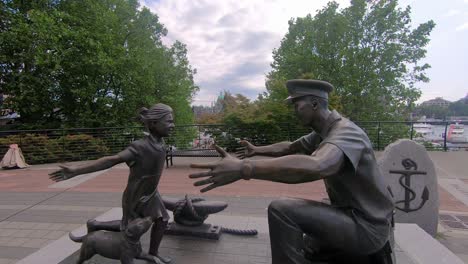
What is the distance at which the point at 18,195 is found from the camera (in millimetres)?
6871

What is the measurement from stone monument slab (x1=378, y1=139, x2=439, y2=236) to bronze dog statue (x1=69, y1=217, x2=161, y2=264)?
3.80 meters

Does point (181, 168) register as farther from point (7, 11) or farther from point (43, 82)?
point (7, 11)

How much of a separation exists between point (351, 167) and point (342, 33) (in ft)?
63.8

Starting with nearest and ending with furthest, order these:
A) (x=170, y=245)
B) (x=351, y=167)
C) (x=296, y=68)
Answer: (x=351, y=167), (x=170, y=245), (x=296, y=68)

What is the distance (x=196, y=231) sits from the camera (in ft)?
10.0

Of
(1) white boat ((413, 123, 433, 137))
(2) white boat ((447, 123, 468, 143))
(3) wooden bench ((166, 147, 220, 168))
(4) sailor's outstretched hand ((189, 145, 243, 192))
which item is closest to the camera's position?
(4) sailor's outstretched hand ((189, 145, 243, 192))

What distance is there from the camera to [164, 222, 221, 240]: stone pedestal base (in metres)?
3.03

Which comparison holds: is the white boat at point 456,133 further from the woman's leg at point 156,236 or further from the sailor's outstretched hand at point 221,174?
the sailor's outstretched hand at point 221,174

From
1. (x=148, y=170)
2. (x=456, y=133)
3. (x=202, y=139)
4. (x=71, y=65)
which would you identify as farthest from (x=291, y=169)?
(x=71, y=65)

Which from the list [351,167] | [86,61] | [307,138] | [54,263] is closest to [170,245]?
[54,263]

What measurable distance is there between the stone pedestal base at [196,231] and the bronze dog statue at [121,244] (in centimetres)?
62

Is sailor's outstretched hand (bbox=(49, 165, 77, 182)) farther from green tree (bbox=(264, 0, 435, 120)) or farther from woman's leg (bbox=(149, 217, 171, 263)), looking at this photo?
green tree (bbox=(264, 0, 435, 120))

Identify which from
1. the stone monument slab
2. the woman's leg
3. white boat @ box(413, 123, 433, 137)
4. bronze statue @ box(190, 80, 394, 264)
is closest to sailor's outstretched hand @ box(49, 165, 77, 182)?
the woman's leg

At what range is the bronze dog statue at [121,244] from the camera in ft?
7.66
